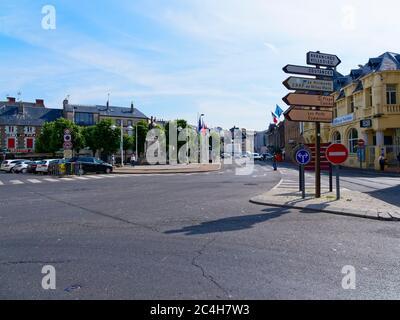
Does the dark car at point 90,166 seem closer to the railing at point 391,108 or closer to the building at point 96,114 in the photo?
the railing at point 391,108

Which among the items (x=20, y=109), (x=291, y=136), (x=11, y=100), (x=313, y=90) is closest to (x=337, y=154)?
(x=313, y=90)

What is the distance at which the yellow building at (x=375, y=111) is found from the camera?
3006 centimetres

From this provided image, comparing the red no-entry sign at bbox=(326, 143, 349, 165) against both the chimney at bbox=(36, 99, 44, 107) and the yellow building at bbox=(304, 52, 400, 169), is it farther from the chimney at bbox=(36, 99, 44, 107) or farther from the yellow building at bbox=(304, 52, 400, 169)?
the chimney at bbox=(36, 99, 44, 107)

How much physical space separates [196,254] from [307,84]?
8009 millimetres

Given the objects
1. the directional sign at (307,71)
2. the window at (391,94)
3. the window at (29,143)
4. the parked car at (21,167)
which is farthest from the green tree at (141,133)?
the directional sign at (307,71)

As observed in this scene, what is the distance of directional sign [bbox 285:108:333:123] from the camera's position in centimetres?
1122

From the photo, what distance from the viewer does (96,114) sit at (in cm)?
8650

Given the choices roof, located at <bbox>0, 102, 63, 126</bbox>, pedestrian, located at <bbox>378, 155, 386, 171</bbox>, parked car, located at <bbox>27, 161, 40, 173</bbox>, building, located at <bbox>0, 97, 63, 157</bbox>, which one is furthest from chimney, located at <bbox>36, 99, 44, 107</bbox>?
pedestrian, located at <bbox>378, 155, 386, 171</bbox>

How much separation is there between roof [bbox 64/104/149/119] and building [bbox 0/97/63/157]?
4.10 m

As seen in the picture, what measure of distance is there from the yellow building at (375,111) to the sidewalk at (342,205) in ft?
69.1

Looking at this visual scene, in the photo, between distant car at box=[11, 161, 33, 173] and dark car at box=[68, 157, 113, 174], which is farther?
distant car at box=[11, 161, 33, 173]

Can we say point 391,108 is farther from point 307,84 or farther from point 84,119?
point 84,119

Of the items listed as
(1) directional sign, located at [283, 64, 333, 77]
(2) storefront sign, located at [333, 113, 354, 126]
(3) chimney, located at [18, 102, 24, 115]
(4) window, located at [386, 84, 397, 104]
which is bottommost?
(1) directional sign, located at [283, 64, 333, 77]
